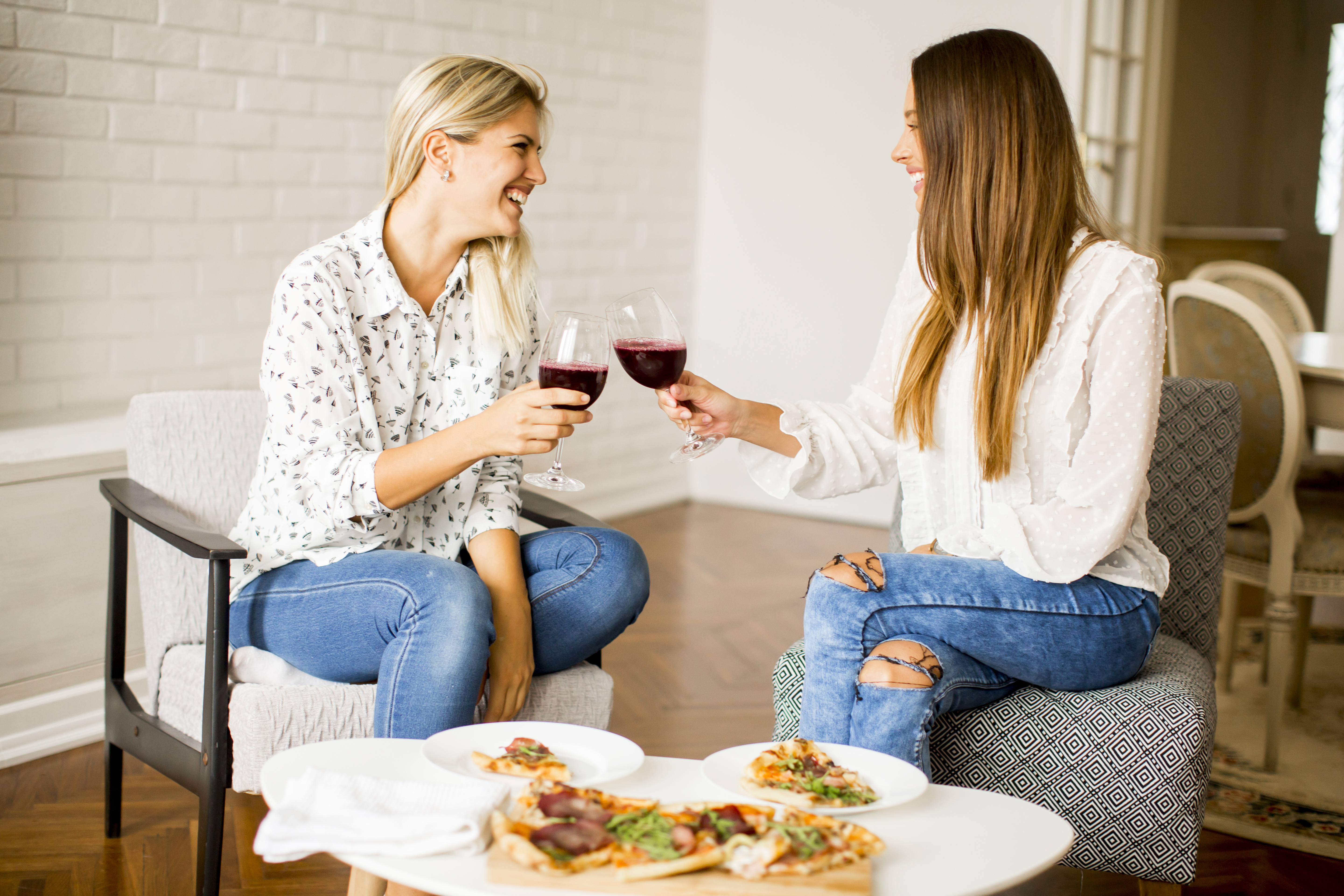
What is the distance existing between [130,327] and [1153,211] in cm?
392

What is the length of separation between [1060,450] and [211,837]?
127 cm

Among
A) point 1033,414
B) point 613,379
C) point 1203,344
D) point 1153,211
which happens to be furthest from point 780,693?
point 1153,211

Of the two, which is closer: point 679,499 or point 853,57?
point 853,57

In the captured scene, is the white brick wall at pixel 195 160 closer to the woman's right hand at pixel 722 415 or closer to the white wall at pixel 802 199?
the white wall at pixel 802 199

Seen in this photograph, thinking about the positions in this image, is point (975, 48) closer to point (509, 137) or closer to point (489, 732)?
point (509, 137)

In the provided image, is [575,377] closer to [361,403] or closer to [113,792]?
[361,403]

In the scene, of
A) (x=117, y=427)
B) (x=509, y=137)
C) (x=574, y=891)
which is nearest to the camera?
(x=574, y=891)

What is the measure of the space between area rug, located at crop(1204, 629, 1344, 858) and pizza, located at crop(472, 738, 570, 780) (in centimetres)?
153

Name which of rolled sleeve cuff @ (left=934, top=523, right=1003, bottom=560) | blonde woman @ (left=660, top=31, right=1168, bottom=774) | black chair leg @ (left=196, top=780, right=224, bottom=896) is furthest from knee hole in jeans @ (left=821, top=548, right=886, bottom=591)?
black chair leg @ (left=196, top=780, right=224, bottom=896)

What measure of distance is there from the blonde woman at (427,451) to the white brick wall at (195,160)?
1.30 meters

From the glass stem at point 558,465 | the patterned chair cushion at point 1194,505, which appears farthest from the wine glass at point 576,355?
the patterned chair cushion at point 1194,505

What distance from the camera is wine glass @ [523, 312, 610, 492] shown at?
1375mm

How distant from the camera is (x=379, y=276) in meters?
1.74

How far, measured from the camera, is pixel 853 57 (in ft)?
14.8
